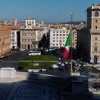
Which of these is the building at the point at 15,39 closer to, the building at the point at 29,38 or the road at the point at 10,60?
the building at the point at 29,38

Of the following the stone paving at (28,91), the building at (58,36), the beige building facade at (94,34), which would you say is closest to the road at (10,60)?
the beige building facade at (94,34)

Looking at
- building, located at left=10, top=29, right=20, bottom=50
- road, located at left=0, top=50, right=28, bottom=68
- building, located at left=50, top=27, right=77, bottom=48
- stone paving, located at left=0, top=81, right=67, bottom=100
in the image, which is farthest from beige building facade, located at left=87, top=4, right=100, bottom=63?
building, located at left=10, top=29, right=20, bottom=50

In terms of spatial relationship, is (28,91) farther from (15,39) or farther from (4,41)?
(15,39)

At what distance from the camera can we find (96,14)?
158 ft

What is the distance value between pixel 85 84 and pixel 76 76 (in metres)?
1.18

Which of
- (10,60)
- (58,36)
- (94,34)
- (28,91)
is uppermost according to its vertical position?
(94,34)

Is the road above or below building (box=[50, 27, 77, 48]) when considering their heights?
below

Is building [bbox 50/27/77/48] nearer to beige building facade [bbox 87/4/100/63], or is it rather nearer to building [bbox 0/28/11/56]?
building [bbox 0/28/11/56]

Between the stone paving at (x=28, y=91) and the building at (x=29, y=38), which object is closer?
the stone paving at (x=28, y=91)

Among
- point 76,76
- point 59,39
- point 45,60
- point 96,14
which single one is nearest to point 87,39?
point 96,14

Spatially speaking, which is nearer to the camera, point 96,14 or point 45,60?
point 45,60

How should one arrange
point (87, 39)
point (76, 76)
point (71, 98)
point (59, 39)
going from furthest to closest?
point (59, 39) < point (87, 39) < point (76, 76) < point (71, 98)

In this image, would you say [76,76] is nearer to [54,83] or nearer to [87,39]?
[54,83]

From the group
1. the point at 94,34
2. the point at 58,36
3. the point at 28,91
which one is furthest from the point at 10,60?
the point at 28,91
